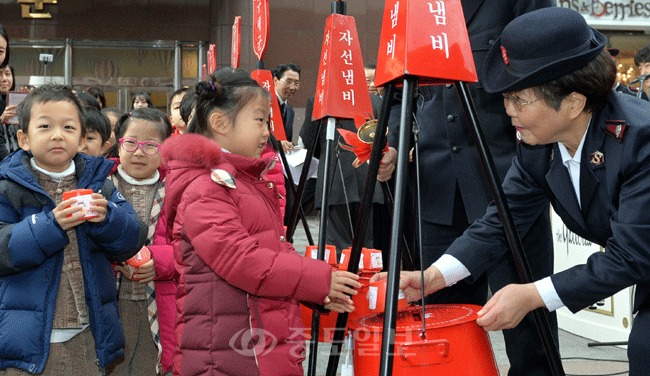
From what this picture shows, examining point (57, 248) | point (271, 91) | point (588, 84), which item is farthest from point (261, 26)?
point (588, 84)

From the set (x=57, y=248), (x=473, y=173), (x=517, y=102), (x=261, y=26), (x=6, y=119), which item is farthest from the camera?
(x=261, y=26)

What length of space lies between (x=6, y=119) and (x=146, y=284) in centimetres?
205

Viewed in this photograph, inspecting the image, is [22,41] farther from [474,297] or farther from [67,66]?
[474,297]

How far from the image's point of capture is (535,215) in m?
3.03

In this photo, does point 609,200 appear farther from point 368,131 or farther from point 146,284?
Answer: point 146,284

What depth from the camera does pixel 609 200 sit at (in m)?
2.46

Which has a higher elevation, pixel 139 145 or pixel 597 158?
pixel 597 158

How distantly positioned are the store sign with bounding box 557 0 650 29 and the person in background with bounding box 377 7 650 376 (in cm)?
1420

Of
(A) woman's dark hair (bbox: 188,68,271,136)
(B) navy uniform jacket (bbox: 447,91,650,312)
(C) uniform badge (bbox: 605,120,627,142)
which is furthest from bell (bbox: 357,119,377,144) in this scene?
(C) uniform badge (bbox: 605,120,627,142)

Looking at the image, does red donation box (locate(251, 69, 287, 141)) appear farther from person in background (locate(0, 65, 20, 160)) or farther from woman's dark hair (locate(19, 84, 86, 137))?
woman's dark hair (locate(19, 84, 86, 137))

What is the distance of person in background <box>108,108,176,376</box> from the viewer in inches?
149

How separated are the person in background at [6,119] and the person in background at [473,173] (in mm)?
2731

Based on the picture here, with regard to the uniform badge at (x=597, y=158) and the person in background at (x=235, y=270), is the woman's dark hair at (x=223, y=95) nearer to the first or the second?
the person in background at (x=235, y=270)

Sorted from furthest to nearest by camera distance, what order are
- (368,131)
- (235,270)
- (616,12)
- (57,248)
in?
1. (616,12)
2. (368,131)
3. (57,248)
4. (235,270)
